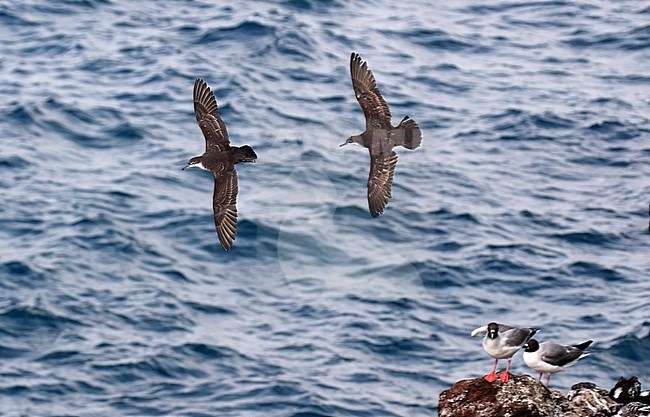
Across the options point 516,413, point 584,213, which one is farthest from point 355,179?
point 516,413

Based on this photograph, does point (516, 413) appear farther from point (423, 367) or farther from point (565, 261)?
point (565, 261)

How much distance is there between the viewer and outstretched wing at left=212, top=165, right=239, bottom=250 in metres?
18.0

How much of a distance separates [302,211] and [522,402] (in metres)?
38.1

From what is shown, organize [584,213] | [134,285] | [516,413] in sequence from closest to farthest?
[516,413]
[134,285]
[584,213]

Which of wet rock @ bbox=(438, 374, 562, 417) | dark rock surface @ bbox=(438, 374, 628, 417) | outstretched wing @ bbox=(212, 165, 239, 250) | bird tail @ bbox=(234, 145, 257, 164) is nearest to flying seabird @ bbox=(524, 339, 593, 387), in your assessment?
dark rock surface @ bbox=(438, 374, 628, 417)

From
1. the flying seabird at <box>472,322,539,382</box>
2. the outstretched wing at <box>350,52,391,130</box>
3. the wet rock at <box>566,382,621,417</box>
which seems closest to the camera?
the outstretched wing at <box>350,52,391,130</box>

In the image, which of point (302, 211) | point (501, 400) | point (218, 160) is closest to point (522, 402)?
point (501, 400)

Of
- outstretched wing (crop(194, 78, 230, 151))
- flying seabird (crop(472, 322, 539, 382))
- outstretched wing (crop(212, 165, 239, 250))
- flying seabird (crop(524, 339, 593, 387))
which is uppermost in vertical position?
outstretched wing (crop(194, 78, 230, 151))

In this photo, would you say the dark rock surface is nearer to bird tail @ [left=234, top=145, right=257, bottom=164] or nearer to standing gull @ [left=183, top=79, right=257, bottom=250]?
standing gull @ [left=183, top=79, right=257, bottom=250]

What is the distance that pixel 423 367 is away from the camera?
158ft

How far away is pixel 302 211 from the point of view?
2317 inches

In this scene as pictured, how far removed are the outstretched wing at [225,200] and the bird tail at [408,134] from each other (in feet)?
7.72

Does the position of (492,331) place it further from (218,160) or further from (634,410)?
(218,160)

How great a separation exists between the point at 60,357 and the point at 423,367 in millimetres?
12593
